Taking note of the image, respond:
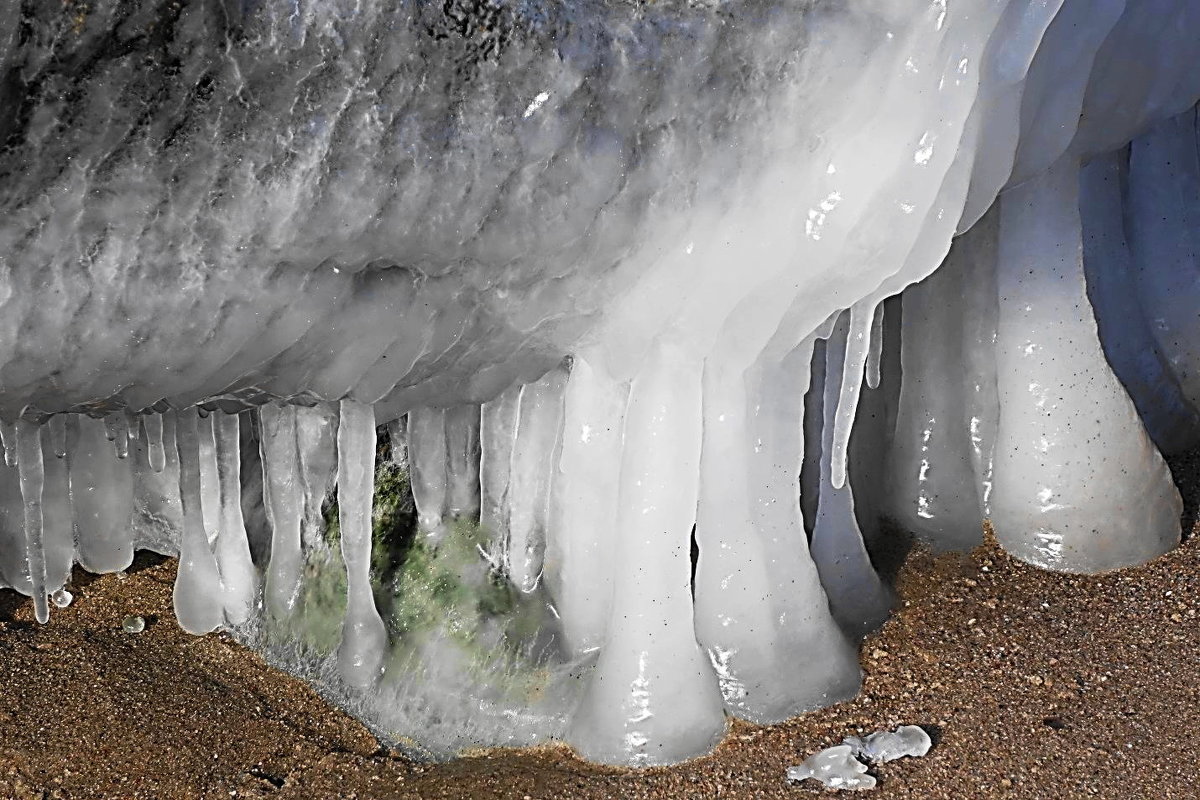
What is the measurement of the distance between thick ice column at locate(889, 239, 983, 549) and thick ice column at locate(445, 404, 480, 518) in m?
1.15

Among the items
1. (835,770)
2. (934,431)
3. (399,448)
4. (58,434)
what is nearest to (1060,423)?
(934,431)

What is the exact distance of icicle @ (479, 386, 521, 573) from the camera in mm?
3062

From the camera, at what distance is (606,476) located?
2906 millimetres

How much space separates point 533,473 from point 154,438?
855 millimetres

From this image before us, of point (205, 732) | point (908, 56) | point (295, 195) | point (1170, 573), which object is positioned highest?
point (908, 56)

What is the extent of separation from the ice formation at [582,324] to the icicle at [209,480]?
0.05 ft

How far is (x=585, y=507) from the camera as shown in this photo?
2979 mm

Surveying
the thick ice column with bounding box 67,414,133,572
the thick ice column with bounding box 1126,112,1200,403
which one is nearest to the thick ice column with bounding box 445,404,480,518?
the thick ice column with bounding box 67,414,133,572

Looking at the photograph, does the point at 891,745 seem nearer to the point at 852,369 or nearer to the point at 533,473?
the point at 852,369

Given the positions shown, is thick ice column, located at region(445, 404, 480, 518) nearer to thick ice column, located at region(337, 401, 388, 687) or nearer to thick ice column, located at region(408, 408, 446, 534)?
thick ice column, located at region(408, 408, 446, 534)

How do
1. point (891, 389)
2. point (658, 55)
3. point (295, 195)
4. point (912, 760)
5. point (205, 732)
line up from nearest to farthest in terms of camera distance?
point (295, 195)
point (658, 55)
point (912, 760)
point (205, 732)
point (891, 389)

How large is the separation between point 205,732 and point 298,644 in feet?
1.00

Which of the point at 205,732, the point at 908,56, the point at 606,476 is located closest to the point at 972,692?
the point at 606,476

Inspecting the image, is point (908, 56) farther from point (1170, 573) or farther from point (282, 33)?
point (1170, 573)
